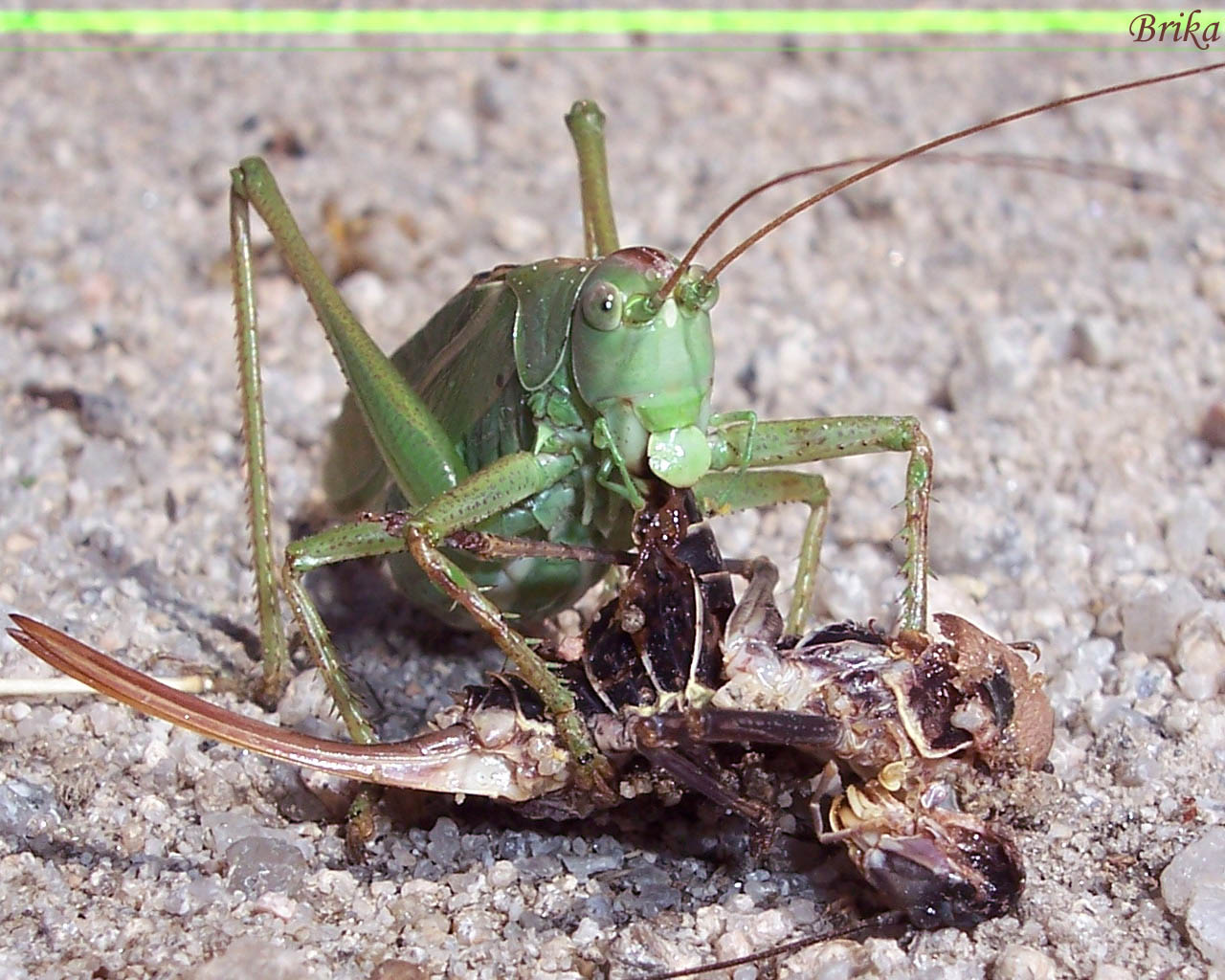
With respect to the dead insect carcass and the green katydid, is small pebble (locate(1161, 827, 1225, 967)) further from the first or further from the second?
the green katydid

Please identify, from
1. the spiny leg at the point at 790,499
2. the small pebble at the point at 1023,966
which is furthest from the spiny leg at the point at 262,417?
the small pebble at the point at 1023,966

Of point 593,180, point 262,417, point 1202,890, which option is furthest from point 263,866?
point 593,180

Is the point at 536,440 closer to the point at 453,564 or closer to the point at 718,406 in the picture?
the point at 453,564

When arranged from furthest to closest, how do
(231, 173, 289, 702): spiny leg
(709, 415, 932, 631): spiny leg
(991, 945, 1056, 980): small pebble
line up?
(231, 173, 289, 702): spiny leg, (709, 415, 932, 631): spiny leg, (991, 945, 1056, 980): small pebble

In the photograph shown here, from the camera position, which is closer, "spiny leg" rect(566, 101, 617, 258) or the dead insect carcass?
the dead insect carcass

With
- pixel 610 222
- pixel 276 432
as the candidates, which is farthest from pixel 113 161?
pixel 610 222

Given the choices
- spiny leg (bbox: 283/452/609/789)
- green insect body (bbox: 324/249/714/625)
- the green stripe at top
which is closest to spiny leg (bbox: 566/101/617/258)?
green insect body (bbox: 324/249/714/625)
